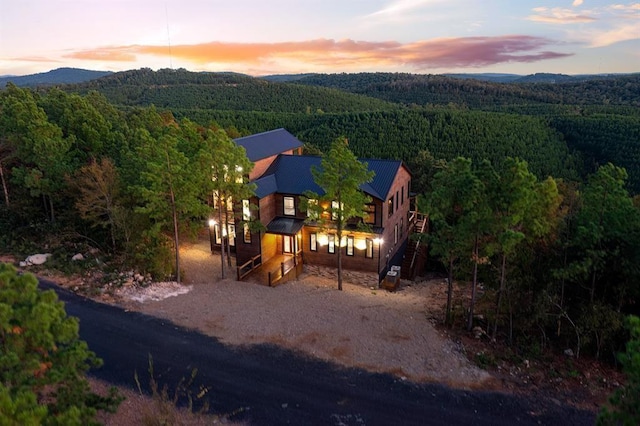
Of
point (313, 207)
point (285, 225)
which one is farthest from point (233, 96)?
point (313, 207)

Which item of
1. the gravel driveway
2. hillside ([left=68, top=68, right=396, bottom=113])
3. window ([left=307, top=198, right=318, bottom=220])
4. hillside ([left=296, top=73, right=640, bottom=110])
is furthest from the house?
hillside ([left=296, top=73, right=640, bottom=110])

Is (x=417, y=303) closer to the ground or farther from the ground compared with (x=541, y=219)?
closer to the ground

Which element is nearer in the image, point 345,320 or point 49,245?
point 345,320

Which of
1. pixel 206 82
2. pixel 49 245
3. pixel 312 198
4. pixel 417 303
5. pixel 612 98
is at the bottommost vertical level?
pixel 417 303

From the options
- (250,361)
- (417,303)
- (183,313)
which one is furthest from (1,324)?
(417,303)

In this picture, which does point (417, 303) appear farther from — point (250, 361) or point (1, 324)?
point (1, 324)

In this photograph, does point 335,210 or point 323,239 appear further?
point 323,239

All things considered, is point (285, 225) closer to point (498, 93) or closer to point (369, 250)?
point (369, 250)

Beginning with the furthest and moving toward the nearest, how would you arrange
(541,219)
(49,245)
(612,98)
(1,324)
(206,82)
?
(206,82) → (612,98) → (49,245) → (541,219) → (1,324)
